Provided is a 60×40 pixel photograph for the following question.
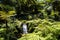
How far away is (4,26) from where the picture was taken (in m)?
2.66

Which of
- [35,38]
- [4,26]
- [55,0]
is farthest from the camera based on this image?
[55,0]

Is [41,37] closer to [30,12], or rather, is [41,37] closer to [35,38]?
[35,38]

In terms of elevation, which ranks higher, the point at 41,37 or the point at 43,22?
the point at 43,22

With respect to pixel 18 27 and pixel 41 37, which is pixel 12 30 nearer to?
pixel 18 27

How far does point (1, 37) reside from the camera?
257cm

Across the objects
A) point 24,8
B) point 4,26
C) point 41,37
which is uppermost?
point 24,8

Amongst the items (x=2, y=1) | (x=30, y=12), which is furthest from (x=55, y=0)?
(x=2, y=1)

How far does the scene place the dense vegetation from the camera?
2516 mm

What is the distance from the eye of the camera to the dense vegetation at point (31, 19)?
252cm

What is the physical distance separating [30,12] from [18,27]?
370 mm

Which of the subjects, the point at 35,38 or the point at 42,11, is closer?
the point at 35,38

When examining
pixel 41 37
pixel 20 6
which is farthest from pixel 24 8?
pixel 41 37

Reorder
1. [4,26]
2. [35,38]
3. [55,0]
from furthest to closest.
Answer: [55,0]
[4,26]
[35,38]

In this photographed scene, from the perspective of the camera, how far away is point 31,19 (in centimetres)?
291
